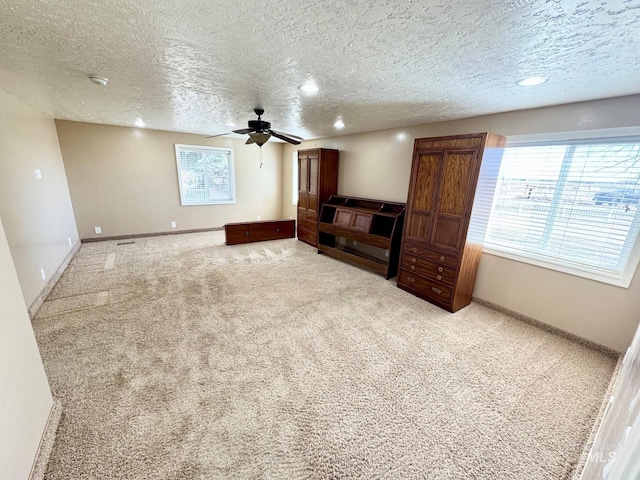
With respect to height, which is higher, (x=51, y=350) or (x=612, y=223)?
(x=612, y=223)

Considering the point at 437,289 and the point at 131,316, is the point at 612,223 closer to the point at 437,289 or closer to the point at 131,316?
the point at 437,289

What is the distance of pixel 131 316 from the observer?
8.96 ft

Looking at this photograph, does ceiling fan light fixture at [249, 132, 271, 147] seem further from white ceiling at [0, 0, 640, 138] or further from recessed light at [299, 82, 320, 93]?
recessed light at [299, 82, 320, 93]

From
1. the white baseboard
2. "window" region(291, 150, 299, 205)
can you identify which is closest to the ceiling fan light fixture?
the white baseboard

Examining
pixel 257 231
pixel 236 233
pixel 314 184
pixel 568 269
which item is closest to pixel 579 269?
pixel 568 269

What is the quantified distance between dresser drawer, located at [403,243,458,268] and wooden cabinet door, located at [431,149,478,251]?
0.35ft

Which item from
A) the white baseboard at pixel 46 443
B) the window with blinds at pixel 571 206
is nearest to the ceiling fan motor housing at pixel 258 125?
the window with blinds at pixel 571 206

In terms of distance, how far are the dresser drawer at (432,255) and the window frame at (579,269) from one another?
0.58 m

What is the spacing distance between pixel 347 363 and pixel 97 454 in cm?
167

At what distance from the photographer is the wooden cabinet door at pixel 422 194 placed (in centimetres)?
312

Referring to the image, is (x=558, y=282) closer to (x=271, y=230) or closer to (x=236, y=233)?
(x=271, y=230)

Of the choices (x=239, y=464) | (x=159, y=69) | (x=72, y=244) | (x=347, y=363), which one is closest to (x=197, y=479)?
(x=239, y=464)

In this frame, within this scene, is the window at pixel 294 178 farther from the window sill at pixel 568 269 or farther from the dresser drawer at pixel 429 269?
the window sill at pixel 568 269

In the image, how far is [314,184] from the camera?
528 centimetres
